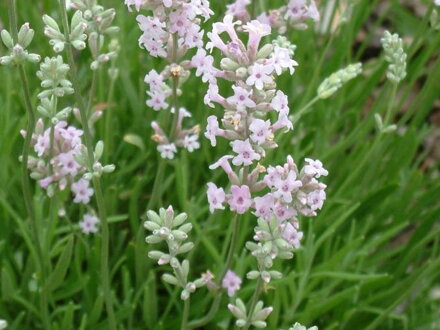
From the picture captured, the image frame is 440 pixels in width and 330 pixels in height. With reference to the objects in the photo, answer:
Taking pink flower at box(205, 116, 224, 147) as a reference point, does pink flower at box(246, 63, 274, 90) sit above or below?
above

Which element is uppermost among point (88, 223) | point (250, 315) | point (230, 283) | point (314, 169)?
point (314, 169)

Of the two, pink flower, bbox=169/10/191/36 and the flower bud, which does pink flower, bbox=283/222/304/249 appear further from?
the flower bud

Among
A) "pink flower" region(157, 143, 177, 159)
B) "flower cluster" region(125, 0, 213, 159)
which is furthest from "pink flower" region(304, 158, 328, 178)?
"pink flower" region(157, 143, 177, 159)

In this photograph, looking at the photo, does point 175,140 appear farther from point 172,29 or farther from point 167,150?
point 172,29

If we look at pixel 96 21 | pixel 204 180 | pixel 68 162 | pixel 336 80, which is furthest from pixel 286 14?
pixel 204 180

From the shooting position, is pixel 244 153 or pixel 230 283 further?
pixel 230 283

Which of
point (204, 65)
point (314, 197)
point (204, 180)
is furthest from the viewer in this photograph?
point (204, 180)
